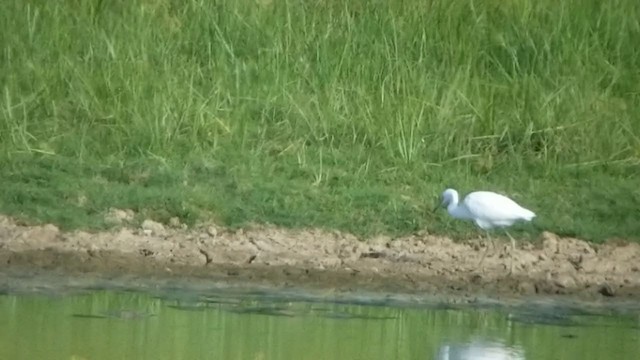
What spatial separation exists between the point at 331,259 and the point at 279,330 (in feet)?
5.15

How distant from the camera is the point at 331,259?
9.25 m

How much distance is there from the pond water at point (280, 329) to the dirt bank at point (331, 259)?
409 millimetres

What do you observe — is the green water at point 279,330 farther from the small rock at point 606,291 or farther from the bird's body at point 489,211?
the bird's body at point 489,211

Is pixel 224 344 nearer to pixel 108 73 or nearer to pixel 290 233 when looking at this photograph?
pixel 290 233

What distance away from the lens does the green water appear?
723 cm

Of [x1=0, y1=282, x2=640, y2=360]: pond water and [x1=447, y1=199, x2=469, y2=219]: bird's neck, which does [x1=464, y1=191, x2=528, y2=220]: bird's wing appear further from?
[x1=0, y1=282, x2=640, y2=360]: pond water

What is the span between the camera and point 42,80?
456 inches

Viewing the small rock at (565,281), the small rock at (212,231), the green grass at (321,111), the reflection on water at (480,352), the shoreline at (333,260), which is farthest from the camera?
the green grass at (321,111)

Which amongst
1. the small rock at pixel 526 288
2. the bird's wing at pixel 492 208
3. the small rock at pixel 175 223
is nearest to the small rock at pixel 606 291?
the small rock at pixel 526 288

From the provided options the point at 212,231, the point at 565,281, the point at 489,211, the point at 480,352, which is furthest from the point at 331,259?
the point at 480,352

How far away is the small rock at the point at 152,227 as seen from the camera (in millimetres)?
9500

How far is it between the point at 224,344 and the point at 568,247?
2.98 m

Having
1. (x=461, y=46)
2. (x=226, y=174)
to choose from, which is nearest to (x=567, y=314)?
(x=226, y=174)

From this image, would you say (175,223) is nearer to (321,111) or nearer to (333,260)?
(333,260)
